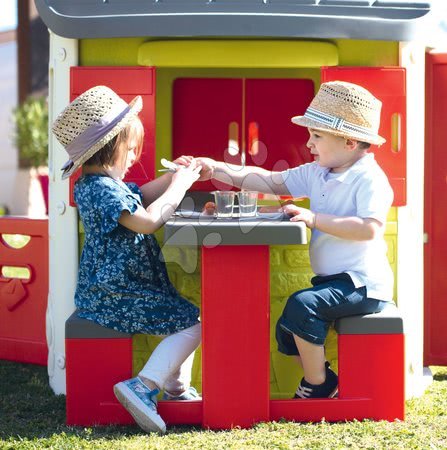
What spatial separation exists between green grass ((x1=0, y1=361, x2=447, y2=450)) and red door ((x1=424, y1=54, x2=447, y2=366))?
1.07 m

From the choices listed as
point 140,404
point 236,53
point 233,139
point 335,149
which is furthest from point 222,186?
point 140,404

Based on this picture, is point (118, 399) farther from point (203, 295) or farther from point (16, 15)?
point (16, 15)

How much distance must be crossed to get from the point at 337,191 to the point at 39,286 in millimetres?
2061

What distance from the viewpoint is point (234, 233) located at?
373 centimetres

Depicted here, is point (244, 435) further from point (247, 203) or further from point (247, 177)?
point (247, 177)

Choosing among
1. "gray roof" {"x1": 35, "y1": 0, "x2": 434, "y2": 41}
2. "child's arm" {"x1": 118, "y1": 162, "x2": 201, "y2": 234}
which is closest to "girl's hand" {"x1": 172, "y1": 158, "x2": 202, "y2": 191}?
"child's arm" {"x1": 118, "y1": 162, "x2": 201, "y2": 234}

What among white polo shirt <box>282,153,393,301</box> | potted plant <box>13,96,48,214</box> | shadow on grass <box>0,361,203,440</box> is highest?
potted plant <box>13,96,48,214</box>

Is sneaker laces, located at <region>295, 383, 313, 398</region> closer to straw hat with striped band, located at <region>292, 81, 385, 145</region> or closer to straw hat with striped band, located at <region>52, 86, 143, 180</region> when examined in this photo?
straw hat with striped band, located at <region>292, 81, 385, 145</region>

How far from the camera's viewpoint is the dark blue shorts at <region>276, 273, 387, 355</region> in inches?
152

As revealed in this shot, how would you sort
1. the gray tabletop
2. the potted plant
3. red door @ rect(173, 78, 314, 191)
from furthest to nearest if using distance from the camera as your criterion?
the potted plant, red door @ rect(173, 78, 314, 191), the gray tabletop

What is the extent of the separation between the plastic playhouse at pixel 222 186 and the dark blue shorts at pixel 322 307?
53mm

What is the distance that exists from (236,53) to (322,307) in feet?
4.13

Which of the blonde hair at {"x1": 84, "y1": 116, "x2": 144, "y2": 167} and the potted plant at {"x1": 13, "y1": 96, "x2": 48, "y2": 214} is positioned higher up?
the potted plant at {"x1": 13, "y1": 96, "x2": 48, "y2": 214}

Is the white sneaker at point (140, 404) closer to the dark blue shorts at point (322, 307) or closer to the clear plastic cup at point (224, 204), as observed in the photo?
the dark blue shorts at point (322, 307)
